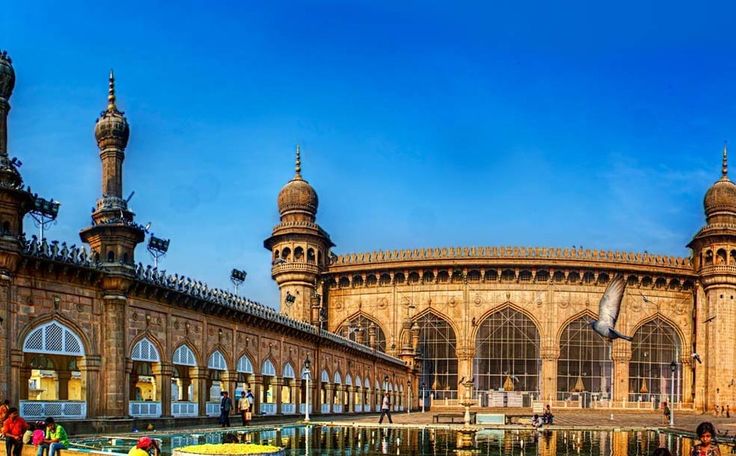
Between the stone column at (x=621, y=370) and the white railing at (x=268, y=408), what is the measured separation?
2794 centimetres

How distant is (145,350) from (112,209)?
148 inches

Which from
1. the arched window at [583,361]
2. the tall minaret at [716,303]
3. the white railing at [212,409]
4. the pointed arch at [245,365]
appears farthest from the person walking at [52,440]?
the tall minaret at [716,303]

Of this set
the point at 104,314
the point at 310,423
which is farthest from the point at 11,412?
the point at 310,423

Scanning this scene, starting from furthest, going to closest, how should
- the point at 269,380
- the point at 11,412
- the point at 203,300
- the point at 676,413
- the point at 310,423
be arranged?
the point at 676,413 → the point at 269,380 → the point at 310,423 → the point at 203,300 → the point at 11,412

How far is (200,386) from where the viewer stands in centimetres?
2531

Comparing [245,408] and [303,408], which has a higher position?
[245,408]

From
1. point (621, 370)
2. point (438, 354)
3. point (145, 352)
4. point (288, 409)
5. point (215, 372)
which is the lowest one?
point (621, 370)

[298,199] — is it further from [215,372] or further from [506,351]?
[215,372]

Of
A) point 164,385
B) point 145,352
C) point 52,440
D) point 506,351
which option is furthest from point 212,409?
point 506,351

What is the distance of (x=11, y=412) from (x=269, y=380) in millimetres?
18995

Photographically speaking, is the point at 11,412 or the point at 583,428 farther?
the point at 583,428

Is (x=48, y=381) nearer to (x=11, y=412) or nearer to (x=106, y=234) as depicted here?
(x=106, y=234)

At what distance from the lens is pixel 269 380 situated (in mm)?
31594

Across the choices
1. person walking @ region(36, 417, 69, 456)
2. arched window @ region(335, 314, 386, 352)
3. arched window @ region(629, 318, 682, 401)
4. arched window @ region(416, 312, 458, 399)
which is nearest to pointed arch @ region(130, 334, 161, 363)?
person walking @ region(36, 417, 69, 456)
